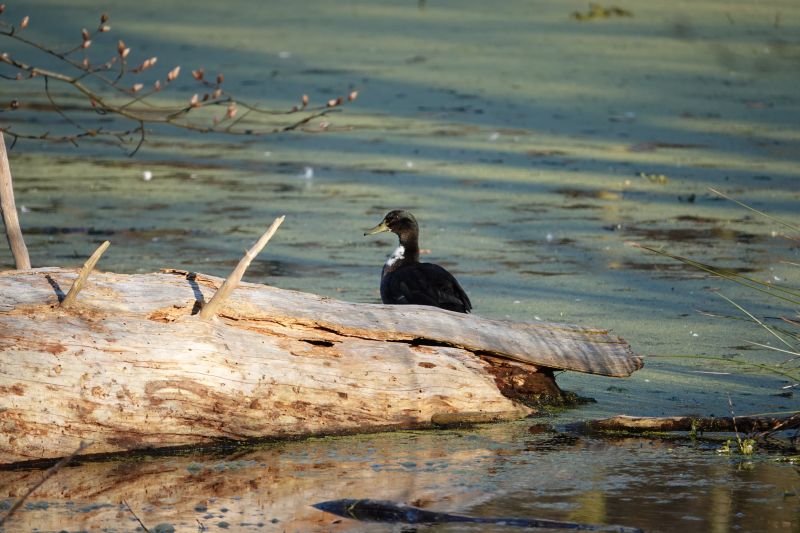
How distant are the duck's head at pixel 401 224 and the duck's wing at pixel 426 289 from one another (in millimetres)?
593

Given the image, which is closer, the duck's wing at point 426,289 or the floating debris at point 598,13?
the duck's wing at point 426,289

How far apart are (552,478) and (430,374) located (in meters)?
0.70

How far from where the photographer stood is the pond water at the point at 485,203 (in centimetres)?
394

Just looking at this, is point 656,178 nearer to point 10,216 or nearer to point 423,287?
point 423,287

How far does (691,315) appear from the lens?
6055 mm

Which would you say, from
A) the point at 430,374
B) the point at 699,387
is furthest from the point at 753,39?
the point at 430,374

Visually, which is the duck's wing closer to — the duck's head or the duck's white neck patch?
the duck's white neck patch

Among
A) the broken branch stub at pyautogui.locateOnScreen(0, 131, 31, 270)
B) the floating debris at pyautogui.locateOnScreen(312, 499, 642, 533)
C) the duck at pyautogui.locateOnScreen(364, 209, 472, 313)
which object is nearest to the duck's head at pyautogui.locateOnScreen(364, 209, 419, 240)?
the duck at pyautogui.locateOnScreen(364, 209, 472, 313)

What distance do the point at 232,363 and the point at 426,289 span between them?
153 centimetres

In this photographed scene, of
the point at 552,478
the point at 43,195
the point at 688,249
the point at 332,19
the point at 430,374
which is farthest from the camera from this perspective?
the point at 332,19

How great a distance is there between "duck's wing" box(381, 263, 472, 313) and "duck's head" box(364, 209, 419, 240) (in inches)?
23.4

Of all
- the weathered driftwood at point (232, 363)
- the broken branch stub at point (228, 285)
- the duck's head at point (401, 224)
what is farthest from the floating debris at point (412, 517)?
the duck's head at point (401, 224)

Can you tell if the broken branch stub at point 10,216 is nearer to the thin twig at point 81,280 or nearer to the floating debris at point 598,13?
the thin twig at point 81,280

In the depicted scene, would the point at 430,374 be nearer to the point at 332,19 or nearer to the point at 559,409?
the point at 559,409
